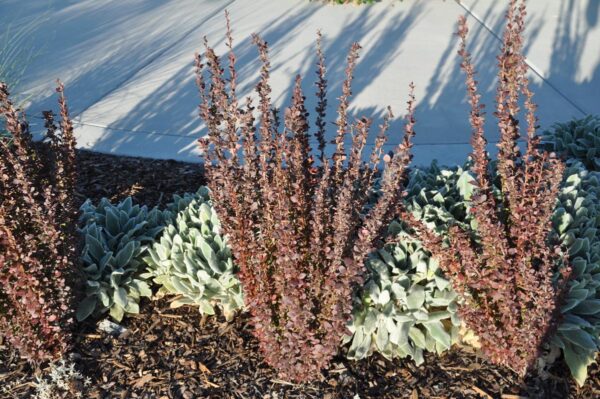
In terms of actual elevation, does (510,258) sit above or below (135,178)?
below

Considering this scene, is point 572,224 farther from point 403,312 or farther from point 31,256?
point 31,256

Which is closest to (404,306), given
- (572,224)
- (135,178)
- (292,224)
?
(292,224)

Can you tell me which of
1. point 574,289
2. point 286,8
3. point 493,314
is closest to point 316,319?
point 493,314

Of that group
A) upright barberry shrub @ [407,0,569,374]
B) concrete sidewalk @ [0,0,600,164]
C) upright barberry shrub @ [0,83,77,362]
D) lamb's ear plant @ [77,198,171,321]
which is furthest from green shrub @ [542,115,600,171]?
upright barberry shrub @ [0,83,77,362]

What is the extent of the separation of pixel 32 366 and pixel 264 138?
5.24ft

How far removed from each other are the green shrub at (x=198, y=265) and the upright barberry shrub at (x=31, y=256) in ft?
1.60

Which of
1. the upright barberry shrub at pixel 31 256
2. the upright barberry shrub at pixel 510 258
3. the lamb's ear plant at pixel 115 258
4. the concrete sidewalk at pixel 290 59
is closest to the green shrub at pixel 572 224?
the upright barberry shrub at pixel 510 258

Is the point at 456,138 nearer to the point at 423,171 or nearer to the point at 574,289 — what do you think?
the point at 423,171

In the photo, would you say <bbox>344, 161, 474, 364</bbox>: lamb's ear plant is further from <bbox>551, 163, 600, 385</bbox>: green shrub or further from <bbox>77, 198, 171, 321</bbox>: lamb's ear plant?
<bbox>77, 198, 171, 321</bbox>: lamb's ear plant

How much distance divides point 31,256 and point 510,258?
7.26 ft

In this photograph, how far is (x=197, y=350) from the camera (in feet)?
10.9

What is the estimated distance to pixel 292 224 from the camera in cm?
303

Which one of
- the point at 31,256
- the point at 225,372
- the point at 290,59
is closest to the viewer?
the point at 31,256

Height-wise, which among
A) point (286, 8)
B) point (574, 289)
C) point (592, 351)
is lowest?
point (592, 351)
